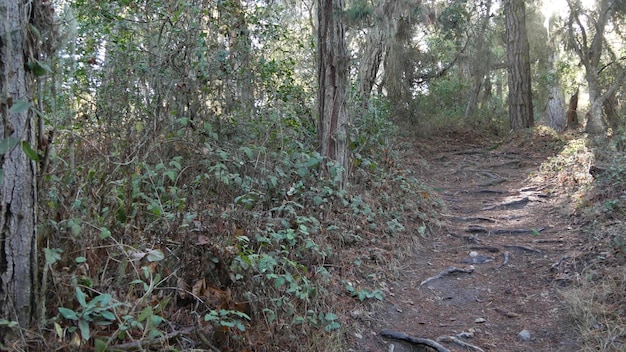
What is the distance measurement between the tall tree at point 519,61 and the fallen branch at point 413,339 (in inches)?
430

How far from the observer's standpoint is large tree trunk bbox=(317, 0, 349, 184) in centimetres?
664

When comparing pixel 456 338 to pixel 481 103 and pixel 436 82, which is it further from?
pixel 481 103

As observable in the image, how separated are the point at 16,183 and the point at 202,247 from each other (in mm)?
1453

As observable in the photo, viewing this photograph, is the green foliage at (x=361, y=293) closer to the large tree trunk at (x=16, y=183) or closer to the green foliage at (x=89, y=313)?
the green foliage at (x=89, y=313)

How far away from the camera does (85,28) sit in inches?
218

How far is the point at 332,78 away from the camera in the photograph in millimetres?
6668

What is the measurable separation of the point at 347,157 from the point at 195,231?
3485mm

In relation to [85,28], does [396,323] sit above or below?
below

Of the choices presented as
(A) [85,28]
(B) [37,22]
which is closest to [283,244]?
(B) [37,22]

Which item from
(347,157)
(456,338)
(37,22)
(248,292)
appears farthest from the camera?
(347,157)

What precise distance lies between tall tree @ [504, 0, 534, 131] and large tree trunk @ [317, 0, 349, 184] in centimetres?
868

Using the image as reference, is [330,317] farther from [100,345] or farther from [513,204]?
[513,204]

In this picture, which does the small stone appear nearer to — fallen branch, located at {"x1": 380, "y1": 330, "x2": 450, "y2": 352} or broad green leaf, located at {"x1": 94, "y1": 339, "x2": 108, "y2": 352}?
fallen branch, located at {"x1": 380, "y1": 330, "x2": 450, "y2": 352}

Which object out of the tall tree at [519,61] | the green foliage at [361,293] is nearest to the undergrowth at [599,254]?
the green foliage at [361,293]
